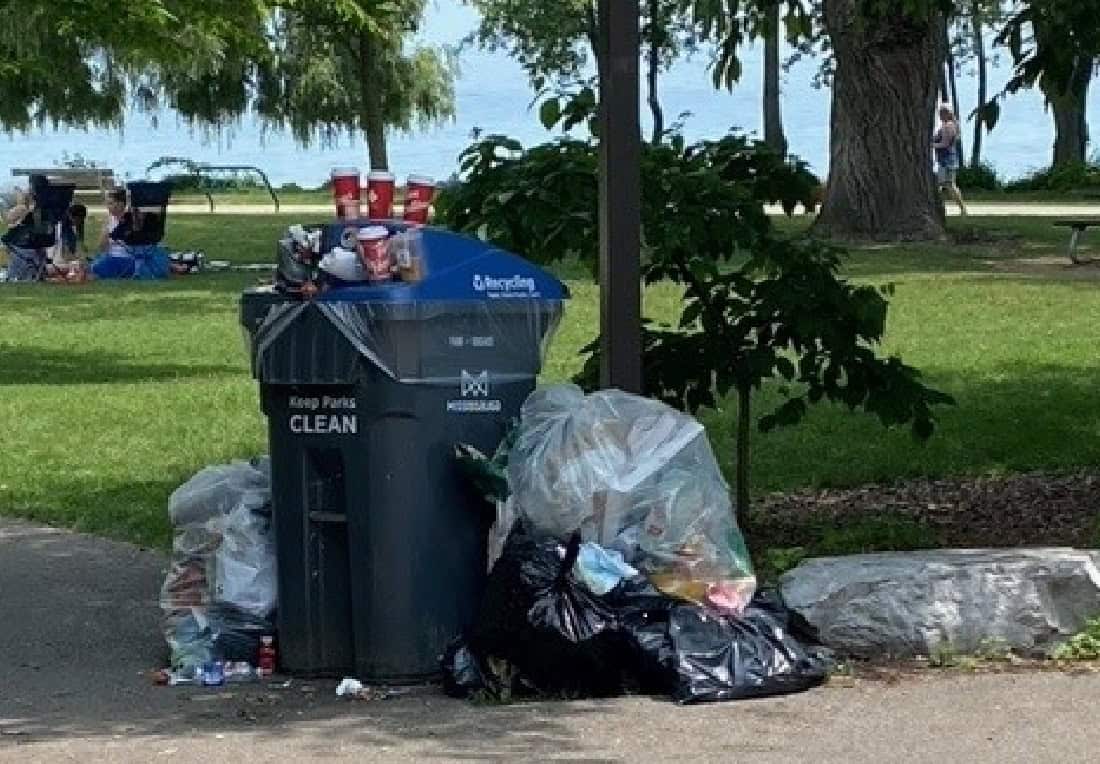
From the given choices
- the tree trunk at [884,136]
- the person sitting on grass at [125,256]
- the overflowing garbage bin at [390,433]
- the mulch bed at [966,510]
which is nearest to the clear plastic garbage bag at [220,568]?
the overflowing garbage bin at [390,433]

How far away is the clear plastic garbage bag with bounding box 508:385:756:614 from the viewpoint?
6.95 m

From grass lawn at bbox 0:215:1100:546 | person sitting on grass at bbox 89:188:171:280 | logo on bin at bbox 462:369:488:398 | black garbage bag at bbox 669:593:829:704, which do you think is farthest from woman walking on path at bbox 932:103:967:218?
black garbage bag at bbox 669:593:829:704

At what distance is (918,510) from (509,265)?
3.80 meters

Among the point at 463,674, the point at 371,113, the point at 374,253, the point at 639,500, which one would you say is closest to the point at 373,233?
the point at 374,253

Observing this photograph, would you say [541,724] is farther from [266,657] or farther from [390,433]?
[266,657]

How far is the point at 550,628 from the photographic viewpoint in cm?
675

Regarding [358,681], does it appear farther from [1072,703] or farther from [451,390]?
[1072,703]

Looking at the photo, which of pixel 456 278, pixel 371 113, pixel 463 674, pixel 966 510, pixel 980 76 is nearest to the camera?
pixel 463 674

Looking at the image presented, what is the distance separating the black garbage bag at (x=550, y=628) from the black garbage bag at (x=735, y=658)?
0.69ft

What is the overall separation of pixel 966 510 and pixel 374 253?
14.1 feet

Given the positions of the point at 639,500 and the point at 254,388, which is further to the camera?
the point at 254,388

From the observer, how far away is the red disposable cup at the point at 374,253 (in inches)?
275

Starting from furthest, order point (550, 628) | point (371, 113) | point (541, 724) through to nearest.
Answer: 1. point (371, 113)
2. point (550, 628)
3. point (541, 724)

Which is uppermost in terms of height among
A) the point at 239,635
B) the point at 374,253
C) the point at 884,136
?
the point at 884,136
